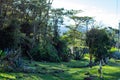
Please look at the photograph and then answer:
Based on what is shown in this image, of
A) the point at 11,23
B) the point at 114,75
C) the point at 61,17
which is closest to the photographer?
the point at 11,23

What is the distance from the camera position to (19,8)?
166 feet

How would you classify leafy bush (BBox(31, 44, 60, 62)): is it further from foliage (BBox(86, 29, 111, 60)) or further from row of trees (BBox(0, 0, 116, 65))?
foliage (BBox(86, 29, 111, 60))

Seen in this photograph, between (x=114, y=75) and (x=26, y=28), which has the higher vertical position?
(x=26, y=28)

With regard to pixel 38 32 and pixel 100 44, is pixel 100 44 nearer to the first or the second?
pixel 100 44

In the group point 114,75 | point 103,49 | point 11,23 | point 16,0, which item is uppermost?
point 16,0

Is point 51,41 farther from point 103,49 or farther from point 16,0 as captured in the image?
point 103,49

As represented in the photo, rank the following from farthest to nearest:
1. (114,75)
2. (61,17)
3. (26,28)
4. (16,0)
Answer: (61,17) → (26,28) → (16,0) → (114,75)

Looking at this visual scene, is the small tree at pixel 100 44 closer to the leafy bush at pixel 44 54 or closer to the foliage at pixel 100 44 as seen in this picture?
the foliage at pixel 100 44

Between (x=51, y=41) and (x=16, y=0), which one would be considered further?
(x=51, y=41)

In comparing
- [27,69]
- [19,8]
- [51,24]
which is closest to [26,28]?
[19,8]

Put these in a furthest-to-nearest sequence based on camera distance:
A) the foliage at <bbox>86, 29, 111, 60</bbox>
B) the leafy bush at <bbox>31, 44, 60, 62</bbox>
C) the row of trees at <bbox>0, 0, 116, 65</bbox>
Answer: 1. the leafy bush at <bbox>31, 44, 60, 62</bbox>
2. the row of trees at <bbox>0, 0, 116, 65</bbox>
3. the foliage at <bbox>86, 29, 111, 60</bbox>

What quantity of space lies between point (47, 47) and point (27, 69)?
18.4m

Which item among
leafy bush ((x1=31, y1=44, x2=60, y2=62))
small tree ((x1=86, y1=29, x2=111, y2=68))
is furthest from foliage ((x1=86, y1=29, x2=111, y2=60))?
leafy bush ((x1=31, y1=44, x2=60, y2=62))

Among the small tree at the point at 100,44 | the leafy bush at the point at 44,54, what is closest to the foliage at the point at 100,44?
the small tree at the point at 100,44
